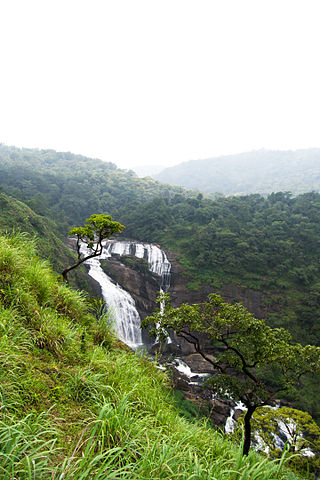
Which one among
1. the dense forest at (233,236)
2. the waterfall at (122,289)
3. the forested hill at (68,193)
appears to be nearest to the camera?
Result: the waterfall at (122,289)

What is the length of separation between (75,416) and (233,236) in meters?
30.2

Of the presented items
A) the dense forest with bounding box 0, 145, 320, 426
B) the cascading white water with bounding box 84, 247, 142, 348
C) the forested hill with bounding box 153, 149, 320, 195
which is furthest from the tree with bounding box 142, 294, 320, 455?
the forested hill with bounding box 153, 149, 320, 195

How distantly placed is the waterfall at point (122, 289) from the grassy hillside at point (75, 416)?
8.27 m

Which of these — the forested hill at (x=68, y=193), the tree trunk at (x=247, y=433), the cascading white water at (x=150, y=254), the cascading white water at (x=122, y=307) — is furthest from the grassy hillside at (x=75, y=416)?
the forested hill at (x=68, y=193)

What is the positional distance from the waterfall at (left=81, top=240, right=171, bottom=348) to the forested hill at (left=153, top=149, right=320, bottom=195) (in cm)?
11402

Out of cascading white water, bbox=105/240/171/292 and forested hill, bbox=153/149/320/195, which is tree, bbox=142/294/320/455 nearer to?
cascading white water, bbox=105/240/171/292

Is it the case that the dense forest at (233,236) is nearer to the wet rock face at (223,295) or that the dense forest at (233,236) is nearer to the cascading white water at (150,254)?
the wet rock face at (223,295)

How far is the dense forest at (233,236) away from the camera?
67.3 feet

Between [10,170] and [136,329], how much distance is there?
51.0 m

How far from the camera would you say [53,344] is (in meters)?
2.73

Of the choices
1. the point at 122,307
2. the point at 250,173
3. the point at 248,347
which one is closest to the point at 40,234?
the point at 122,307

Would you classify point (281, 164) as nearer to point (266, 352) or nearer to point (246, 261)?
point (246, 261)

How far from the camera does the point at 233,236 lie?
30.1 meters

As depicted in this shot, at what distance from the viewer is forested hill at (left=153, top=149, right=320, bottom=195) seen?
137250mm
